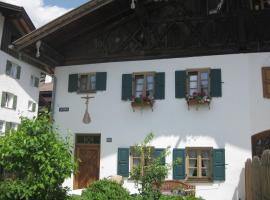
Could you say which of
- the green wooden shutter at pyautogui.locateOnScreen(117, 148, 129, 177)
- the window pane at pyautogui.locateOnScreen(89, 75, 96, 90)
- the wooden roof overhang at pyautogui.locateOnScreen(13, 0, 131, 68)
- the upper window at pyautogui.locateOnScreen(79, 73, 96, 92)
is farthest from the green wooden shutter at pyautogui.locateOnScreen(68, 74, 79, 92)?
the green wooden shutter at pyautogui.locateOnScreen(117, 148, 129, 177)

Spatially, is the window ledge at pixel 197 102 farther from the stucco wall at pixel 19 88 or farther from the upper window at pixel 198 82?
the stucco wall at pixel 19 88

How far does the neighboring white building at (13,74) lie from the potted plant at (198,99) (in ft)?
28.7

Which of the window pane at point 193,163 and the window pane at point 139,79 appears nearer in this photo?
the window pane at point 193,163

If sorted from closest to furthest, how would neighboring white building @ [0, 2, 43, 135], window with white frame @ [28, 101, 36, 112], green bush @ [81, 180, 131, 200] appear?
green bush @ [81, 180, 131, 200], neighboring white building @ [0, 2, 43, 135], window with white frame @ [28, 101, 36, 112]

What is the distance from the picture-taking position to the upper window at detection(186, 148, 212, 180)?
40.9 feet

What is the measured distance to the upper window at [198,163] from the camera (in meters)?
12.5

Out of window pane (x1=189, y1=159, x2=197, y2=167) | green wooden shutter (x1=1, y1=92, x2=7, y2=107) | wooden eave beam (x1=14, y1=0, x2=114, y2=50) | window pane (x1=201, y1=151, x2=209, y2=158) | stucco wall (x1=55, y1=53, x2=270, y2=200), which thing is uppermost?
wooden eave beam (x1=14, y1=0, x2=114, y2=50)

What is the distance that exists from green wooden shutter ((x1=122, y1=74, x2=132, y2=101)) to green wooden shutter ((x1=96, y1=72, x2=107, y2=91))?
71 centimetres

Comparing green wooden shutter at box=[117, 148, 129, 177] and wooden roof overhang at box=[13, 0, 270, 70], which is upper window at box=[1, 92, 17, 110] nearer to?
wooden roof overhang at box=[13, 0, 270, 70]

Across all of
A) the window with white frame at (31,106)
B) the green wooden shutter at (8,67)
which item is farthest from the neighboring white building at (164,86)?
the window with white frame at (31,106)

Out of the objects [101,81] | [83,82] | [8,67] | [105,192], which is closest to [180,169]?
[101,81]

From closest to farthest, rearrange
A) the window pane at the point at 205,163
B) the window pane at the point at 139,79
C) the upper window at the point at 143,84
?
1. the window pane at the point at 205,163
2. the upper window at the point at 143,84
3. the window pane at the point at 139,79


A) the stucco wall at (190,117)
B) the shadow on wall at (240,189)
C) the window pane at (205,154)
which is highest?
the stucco wall at (190,117)

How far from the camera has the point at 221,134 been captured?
12508mm
